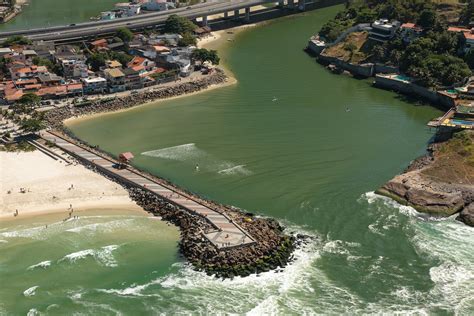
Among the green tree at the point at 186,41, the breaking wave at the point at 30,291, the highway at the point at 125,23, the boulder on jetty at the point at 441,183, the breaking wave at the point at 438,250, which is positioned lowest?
the breaking wave at the point at 438,250

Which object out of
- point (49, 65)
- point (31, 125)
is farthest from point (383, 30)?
point (31, 125)

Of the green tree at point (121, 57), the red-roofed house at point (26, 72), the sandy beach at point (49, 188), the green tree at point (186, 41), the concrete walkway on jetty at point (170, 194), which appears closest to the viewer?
the concrete walkway on jetty at point (170, 194)

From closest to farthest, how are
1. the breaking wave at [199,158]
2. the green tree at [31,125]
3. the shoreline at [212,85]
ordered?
the breaking wave at [199,158]
the green tree at [31,125]
the shoreline at [212,85]

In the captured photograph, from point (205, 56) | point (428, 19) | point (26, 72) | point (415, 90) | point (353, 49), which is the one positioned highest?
point (428, 19)

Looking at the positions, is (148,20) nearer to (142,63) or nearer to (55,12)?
(142,63)

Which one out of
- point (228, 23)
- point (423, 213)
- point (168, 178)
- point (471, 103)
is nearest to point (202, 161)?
Result: point (168, 178)

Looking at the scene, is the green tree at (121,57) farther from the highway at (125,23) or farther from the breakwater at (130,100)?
the highway at (125,23)

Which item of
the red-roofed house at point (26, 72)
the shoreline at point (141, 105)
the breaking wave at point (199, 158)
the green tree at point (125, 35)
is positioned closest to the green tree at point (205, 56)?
the shoreline at point (141, 105)

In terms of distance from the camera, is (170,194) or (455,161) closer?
(170,194)
